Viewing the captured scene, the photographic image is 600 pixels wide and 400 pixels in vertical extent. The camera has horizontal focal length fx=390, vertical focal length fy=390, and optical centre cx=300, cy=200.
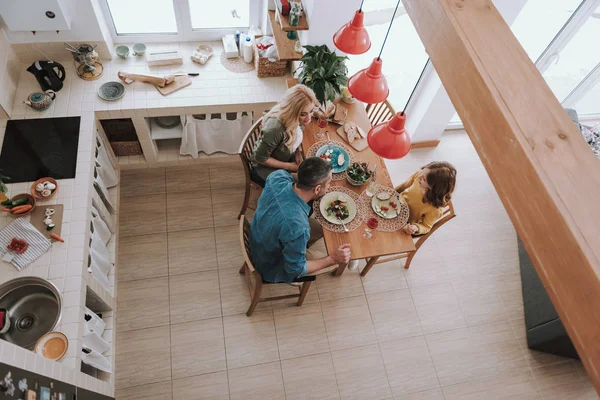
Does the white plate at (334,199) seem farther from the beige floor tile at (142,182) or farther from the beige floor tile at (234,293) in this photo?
the beige floor tile at (142,182)

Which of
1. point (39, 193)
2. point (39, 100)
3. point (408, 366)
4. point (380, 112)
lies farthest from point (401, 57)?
point (39, 193)

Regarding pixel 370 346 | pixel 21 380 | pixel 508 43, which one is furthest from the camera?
pixel 370 346

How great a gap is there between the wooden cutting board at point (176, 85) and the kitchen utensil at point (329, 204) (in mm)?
1712

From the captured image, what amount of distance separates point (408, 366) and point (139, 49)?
12.3ft

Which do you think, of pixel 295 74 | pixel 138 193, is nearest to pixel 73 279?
pixel 138 193

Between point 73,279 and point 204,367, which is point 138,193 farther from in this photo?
point 204,367

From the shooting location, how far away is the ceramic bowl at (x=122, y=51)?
11.9 feet

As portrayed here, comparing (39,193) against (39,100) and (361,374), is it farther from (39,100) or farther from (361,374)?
(361,374)

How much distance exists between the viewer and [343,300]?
3.52m

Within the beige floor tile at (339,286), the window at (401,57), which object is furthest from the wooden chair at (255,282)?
the window at (401,57)

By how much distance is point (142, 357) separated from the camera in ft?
10.0

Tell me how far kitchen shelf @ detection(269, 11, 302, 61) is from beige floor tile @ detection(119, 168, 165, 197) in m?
1.71

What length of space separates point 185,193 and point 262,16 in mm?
1913

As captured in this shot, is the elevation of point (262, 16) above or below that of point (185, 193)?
above
